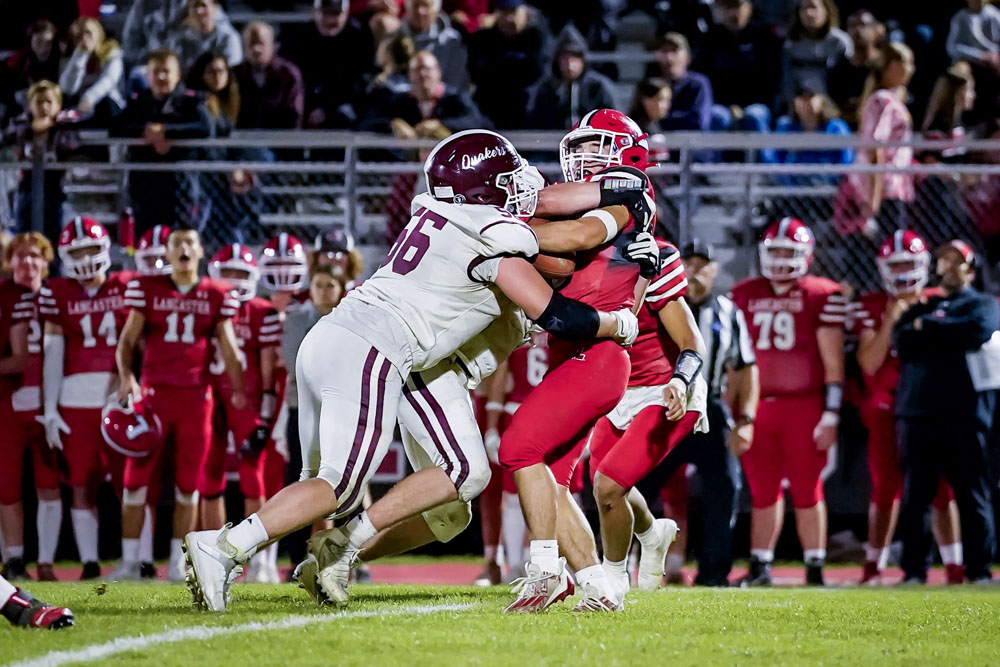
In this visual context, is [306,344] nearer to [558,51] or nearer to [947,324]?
[947,324]

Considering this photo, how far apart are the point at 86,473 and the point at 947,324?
5138 mm

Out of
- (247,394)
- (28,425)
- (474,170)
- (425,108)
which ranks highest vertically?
(425,108)

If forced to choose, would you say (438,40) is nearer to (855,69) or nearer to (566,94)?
(566,94)

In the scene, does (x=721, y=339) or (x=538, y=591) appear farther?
(x=721, y=339)

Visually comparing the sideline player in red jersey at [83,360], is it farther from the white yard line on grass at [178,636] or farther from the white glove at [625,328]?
the white glove at [625,328]

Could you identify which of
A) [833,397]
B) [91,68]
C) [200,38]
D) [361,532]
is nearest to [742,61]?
[833,397]

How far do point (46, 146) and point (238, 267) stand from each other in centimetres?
176

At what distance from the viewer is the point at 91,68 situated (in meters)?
10.9

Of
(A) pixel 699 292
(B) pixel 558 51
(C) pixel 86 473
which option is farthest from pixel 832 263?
(C) pixel 86 473

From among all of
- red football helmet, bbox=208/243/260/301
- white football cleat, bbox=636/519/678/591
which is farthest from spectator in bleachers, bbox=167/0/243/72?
white football cleat, bbox=636/519/678/591

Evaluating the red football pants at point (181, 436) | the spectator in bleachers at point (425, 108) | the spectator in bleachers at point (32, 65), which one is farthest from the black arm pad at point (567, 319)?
the spectator in bleachers at point (32, 65)

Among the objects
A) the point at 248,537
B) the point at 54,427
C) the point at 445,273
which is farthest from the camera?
the point at 54,427

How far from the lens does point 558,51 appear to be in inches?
394

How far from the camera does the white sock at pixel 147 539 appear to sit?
27.1 feet
